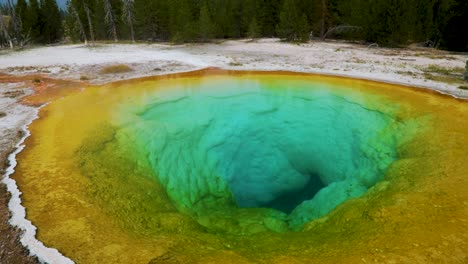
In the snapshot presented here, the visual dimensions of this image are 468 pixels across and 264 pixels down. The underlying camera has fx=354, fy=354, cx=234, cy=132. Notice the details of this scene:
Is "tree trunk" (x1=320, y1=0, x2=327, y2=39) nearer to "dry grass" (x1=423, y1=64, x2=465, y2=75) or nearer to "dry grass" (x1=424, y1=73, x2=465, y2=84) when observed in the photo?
"dry grass" (x1=423, y1=64, x2=465, y2=75)

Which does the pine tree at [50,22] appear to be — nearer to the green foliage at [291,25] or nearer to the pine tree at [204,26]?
the pine tree at [204,26]

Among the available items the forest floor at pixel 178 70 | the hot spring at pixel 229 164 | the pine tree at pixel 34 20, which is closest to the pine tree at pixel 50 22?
the pine tree at pixel 34 20

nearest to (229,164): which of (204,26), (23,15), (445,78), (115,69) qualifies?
(115,69)

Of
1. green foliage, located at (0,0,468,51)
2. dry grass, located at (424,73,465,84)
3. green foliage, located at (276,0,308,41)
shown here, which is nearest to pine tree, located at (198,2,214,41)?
green foliage, located at (0,0,468,51)

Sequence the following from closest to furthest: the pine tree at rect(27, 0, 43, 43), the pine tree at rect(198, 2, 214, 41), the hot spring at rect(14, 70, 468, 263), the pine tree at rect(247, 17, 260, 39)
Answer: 1. the hot spring at rect(14, 70, 468, 263)
2. the pine tree at rect(198, 2, 214, 41)
3. the pine tree at rect(247, 17, 260, 39)
4. the pine tree at rect(27, 0, 43, 43)

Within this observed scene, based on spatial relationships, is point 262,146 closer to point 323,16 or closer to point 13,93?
point 13,93

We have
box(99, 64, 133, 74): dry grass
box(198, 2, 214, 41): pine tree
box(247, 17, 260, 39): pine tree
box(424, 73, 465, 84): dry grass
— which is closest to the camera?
box(424, 73, 465, 84): dry grass
